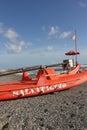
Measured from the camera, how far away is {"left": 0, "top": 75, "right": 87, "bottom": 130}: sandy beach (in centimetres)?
806

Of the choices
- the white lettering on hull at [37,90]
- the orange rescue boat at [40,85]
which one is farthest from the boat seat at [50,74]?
the white lettering on hull at [37,90]

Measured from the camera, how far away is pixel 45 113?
950 cm

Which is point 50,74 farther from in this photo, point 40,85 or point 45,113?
point 45,113

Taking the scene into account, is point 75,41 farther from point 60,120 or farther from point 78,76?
point 60,120

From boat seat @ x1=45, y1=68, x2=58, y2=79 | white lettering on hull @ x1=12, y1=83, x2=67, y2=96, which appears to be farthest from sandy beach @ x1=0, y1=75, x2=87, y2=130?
boat seat @ x1=45, y1=68, x2=58, y2=79

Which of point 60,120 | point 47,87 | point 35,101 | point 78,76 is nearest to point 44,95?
point 47,87

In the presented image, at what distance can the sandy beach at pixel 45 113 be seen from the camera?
8062 mm

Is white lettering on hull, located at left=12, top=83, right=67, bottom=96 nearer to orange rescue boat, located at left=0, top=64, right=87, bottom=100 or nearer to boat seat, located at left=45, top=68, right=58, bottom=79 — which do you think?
orange rescue boat, located at left=0, top=64, right=87, bottom=100

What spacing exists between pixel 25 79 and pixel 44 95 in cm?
196

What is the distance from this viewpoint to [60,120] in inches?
332

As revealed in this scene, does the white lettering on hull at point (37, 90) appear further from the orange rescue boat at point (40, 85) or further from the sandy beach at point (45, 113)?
the sandy beach at point (45, 113)

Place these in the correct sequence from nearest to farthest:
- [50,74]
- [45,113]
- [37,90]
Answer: [45,113] < [37,90] < [50,74]

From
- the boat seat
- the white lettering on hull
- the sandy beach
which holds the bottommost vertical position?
the sandy beach

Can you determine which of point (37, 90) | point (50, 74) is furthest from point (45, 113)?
point (50, 74)
